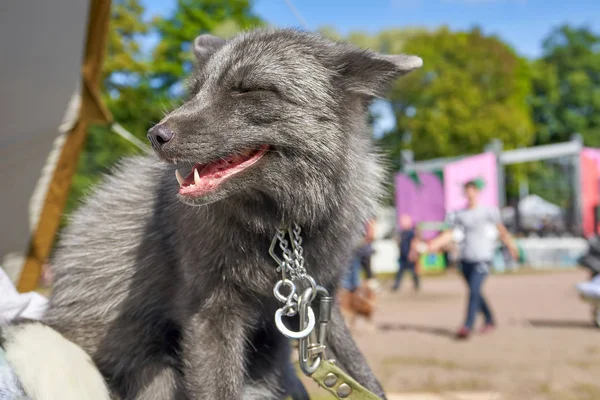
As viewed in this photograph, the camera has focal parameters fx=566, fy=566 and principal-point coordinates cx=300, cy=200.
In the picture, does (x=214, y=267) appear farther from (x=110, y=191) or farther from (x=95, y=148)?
(x=95, y=148)

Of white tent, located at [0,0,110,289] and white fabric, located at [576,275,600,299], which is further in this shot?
white fabric, located at [576,275,600,299]

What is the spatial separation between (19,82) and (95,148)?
19.2 m

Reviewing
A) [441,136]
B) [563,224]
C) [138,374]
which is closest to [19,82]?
[138,374]

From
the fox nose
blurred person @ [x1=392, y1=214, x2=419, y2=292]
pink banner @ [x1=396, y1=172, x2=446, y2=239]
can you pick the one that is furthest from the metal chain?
pink banner @ [x1=396, y1=172, x2=446, y2=239]

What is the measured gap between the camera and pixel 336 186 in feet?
6.86

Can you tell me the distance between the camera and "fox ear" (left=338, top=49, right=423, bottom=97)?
2123 millimetres

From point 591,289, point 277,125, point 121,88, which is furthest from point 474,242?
point 121,88

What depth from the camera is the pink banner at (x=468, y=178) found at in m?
17.3

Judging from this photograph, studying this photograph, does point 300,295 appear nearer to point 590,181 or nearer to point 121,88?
point 121,88

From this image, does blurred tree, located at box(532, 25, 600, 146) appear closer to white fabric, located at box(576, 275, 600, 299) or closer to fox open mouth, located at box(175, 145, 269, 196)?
white fabric, located at box(576, 275, 600, 299)

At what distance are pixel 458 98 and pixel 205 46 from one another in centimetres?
3331

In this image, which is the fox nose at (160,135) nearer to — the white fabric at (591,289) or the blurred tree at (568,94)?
the white fabric at (591,289)

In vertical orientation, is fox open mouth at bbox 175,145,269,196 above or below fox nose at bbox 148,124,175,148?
below

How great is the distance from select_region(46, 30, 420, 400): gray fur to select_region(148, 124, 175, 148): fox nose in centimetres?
3
